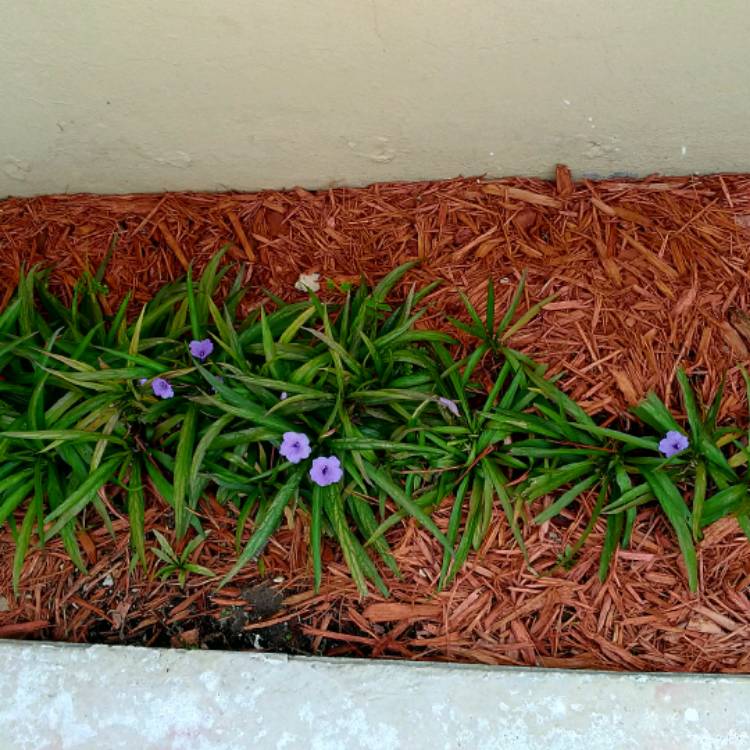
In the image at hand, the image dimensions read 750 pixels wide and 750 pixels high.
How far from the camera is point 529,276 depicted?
221 centimetres

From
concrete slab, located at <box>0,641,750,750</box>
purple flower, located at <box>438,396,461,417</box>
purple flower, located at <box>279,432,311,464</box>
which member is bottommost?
concrete slab, located at <box>0,641,750,750</box>

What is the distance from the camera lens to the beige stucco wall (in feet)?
6.18

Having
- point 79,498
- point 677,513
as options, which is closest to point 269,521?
point 79,498

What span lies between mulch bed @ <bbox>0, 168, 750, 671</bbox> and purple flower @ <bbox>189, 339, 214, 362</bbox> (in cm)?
31

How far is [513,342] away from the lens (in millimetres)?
2113

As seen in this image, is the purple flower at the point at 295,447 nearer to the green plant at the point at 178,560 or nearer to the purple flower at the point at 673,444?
the green plant at the point at 178,560

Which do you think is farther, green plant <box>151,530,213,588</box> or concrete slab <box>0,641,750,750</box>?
green plant <box>151,530,213,588</box>

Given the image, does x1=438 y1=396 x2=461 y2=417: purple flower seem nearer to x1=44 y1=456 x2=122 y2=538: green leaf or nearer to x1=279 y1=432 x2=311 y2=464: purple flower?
x1=279 y1=432 x2=311 y2=464: purple flower

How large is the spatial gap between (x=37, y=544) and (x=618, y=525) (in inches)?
57.4

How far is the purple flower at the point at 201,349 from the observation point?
6.66ft

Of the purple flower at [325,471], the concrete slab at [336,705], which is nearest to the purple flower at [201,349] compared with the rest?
the purple flower at [325,471]

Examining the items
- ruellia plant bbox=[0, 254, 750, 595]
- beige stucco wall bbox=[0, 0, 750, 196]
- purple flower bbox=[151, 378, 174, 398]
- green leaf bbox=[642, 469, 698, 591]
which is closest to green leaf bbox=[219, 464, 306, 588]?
ruellia plant bbox=[0, 254, 750, 595]

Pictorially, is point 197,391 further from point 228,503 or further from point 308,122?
point 308,122

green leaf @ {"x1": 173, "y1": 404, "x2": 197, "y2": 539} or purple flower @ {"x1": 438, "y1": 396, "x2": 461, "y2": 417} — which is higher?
purple flower @ {"x1": 438, "y1": 396, "x2": 461, "y2": 417}
